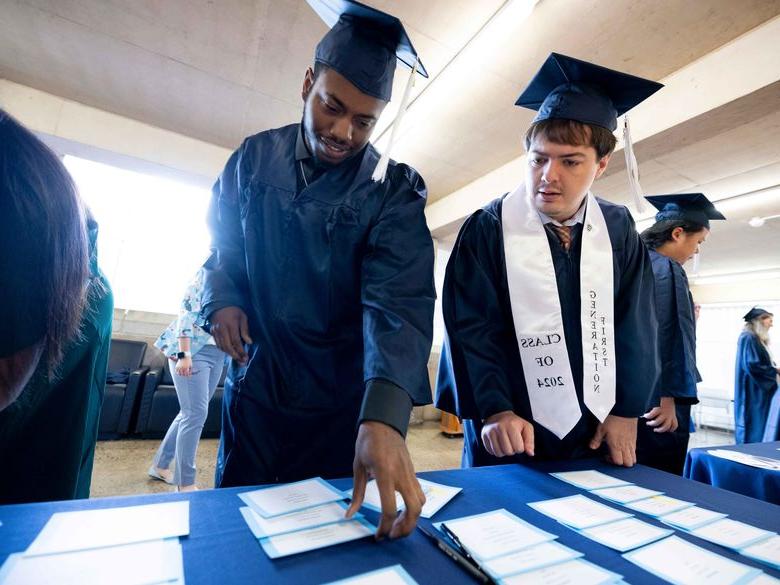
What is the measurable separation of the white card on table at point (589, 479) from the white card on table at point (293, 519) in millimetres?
564

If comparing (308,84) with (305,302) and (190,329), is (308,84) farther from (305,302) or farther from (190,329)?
(190,329)

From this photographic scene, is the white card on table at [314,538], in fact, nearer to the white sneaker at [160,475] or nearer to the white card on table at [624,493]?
the white card on table at [624,493]

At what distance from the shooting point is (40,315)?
1.81 ft

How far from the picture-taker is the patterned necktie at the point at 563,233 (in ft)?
4.16

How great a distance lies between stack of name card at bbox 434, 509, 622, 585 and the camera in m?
0.49

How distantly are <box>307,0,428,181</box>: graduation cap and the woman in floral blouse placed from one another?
5.89 ft

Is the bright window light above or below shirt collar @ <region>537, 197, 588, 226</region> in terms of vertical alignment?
above

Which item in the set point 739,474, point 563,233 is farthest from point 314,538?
point 739,474

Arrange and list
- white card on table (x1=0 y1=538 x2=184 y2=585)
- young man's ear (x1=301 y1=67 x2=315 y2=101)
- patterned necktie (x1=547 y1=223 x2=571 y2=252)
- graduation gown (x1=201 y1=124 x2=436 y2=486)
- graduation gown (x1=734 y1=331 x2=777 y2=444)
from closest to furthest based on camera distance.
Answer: white card on table (x1=0 y1=538 x2=184 y2=585) < graduation gown (x1=201 y1=124 x2=436 y2=486) < young man's ear (x1=301 y1=67 x2=315 y2=101) < patterned necktie (x1=547 y1=223 x2=571 y2=252) < graduation gown (x1=734 y1=331 x2=777 y2=444)

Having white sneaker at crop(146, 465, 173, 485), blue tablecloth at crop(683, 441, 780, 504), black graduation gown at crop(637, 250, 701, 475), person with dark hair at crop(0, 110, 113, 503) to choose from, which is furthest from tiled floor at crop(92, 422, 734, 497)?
blue tablecloth at crop(683, 441, 780, 504)

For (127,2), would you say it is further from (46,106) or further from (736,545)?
(736,545)

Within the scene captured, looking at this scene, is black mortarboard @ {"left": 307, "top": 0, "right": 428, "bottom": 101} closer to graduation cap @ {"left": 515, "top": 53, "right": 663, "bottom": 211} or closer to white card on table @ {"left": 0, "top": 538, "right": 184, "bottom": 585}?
graduation cap @ {"left": 515, "top": 53, "right": 663, "bottom": 211}

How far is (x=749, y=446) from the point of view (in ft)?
6.34

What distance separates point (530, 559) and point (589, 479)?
0.50 metres
